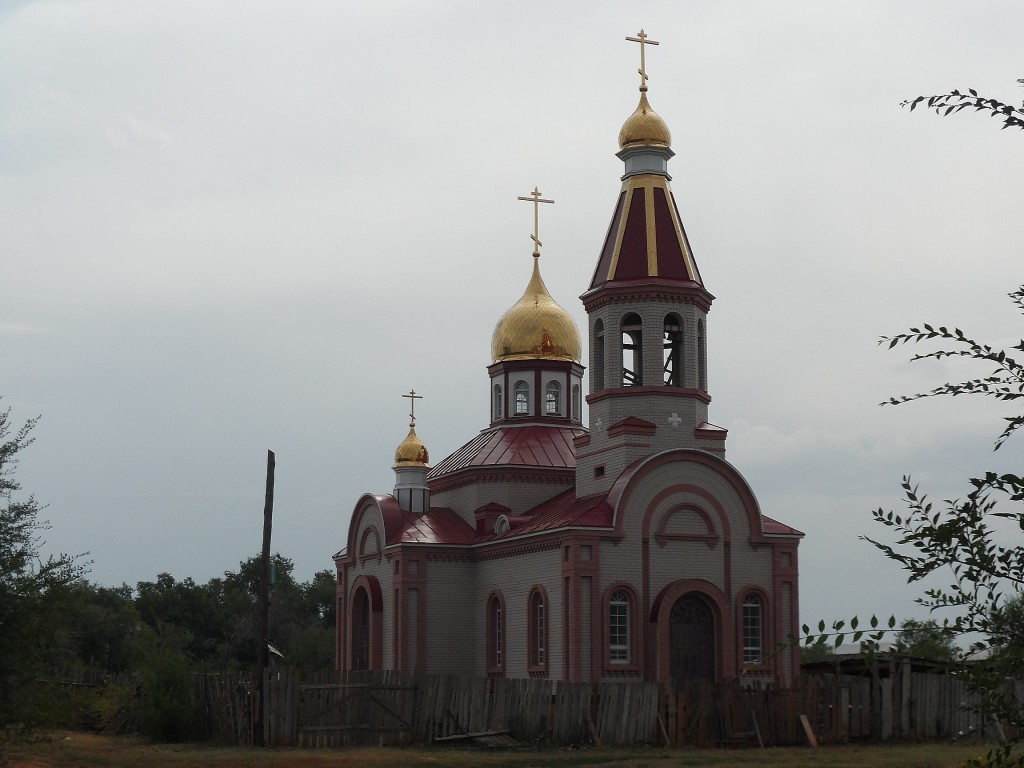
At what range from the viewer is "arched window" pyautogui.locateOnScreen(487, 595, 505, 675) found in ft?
113

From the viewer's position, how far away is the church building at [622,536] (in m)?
31.1

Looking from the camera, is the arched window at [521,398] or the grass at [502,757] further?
the arched window at [521,398]

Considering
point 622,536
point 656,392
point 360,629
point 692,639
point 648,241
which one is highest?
point 648,241

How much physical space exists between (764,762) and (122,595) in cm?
4889

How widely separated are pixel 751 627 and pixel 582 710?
8248mm

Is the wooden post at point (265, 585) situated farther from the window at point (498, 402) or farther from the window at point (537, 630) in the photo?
the window at point (498, 402)

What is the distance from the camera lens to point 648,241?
33.2m

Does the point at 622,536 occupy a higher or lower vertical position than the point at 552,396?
lower

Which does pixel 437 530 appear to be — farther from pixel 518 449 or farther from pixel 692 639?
pixel 692 639

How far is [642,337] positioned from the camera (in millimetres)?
32781

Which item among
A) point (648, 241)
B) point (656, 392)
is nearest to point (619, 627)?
point (656, 392)

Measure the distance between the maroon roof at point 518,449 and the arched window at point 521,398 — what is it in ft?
1.82

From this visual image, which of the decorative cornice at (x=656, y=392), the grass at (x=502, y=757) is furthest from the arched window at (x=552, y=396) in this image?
the grass at (x=502, y=757)

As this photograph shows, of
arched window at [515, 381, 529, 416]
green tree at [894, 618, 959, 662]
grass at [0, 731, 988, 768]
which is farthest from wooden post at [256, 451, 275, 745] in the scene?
green tree at [894, 618, 959, 662]
